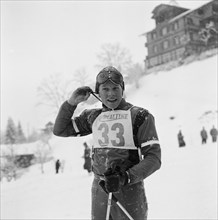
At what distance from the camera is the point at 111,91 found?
2.80 m

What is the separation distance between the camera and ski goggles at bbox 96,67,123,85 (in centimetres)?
279

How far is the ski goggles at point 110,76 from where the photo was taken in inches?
110

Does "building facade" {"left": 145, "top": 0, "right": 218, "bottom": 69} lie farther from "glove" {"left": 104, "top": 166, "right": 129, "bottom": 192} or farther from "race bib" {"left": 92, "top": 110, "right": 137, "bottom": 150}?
"glove" {"left": 104, "top": 166, "right": 129, "bottom": 192}

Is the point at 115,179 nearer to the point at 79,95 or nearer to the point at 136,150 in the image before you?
the point at 136,150

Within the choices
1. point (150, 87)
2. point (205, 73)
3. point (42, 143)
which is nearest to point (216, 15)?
point (205, 73)

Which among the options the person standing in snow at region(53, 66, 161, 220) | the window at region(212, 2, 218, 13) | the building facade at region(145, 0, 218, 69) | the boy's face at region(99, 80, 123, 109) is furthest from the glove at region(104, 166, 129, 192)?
the window at region(212, 2, 218, 13)

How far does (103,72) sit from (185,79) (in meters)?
45.0

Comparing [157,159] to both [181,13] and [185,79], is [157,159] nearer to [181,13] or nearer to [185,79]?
[185,79]

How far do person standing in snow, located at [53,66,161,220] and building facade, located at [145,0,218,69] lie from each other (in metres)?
50.2

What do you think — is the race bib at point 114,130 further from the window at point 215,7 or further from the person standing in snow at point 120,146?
the window at point 215,7

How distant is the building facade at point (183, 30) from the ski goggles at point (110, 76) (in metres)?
50.1

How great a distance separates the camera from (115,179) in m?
2.35

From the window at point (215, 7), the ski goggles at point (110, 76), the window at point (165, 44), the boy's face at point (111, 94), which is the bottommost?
the boy's face at point (111, 94)

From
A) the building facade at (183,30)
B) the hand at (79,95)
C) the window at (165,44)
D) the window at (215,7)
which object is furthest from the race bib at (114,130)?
the window at (215,7)
